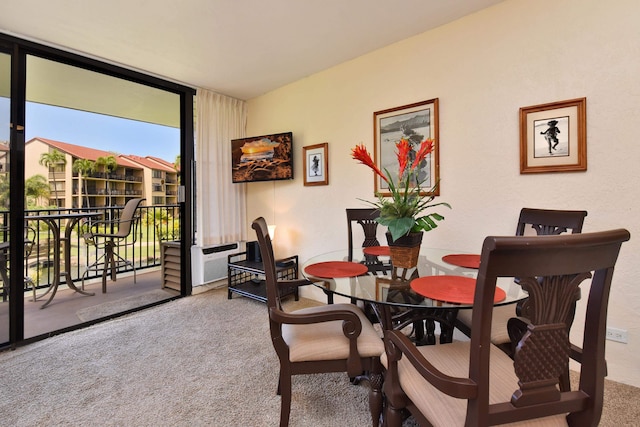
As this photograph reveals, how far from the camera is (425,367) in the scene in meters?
0.88

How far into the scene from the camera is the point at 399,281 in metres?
1.52

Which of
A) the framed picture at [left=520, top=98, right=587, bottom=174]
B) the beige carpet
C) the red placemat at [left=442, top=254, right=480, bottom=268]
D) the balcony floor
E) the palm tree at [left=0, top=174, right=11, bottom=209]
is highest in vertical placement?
the framed picture at [left=520, top=98, right=587, bottom=174]

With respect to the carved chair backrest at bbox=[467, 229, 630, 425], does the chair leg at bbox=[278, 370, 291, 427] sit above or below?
below

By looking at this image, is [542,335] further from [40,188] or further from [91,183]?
[91,183]

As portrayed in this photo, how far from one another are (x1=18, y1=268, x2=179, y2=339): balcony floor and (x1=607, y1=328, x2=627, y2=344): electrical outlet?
12.8 ft

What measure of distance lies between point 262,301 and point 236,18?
2.58 meters

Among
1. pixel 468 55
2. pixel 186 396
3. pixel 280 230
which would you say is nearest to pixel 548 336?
pixel 186 396

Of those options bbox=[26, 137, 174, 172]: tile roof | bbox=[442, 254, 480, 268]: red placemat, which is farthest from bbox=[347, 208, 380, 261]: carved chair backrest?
bbox=[26, 137, 174, 172]: tile roof

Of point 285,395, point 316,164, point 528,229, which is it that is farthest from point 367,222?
point 285,395

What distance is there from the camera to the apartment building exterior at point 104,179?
393cm

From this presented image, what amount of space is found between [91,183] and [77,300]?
6.18 feet

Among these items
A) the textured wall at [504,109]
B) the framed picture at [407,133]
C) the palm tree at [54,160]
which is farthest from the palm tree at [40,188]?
the framed picture at [407,133]

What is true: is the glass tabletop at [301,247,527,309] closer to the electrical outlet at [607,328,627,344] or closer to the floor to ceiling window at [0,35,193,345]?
the electrical outlet at [607,328,627,344]

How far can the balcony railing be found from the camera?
12.1 ft
